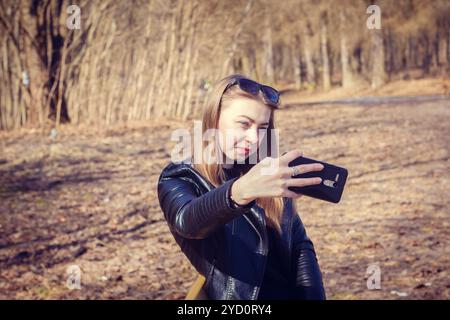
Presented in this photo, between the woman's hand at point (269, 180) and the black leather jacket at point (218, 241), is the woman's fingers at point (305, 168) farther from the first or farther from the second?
the black leather jacket at point (218, 241)

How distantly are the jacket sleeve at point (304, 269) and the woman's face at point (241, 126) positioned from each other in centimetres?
40

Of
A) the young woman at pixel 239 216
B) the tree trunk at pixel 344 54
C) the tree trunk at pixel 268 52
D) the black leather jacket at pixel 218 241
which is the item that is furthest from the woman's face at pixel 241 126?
the tree trunk at pixel 344 54

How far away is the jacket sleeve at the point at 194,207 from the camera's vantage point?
160cm

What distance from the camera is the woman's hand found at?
1.51 meters

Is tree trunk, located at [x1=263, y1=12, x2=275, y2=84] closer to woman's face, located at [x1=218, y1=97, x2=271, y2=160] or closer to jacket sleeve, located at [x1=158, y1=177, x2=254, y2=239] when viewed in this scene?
woman's face, located at [x1=218, y1=97, x2=271, y2=160]

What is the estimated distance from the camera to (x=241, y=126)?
197cm

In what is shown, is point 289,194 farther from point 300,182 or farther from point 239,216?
point 239,216

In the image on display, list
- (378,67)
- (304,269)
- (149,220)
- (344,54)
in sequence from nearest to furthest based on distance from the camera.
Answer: (304,269)
(149,220)
(378,67)
(344,54)

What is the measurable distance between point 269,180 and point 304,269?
2.55 feet

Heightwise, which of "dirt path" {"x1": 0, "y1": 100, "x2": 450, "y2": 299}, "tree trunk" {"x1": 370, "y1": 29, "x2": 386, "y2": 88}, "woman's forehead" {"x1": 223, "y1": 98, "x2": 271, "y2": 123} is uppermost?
"woman's forehead" {"x1": 223, "y1": 98, "x2": 271, "y2": 123}

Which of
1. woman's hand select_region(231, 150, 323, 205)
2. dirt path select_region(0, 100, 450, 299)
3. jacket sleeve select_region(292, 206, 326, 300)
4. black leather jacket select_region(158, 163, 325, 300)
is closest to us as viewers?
woman's hand select_region(231, 150, 323, 205)

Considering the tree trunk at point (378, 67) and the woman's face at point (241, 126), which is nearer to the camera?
the woman's face at point (241, 126)

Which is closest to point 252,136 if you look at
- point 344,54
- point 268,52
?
point 344,54

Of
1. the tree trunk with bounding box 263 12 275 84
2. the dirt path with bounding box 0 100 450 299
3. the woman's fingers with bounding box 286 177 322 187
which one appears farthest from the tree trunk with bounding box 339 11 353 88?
the woman's fingers with bounding box 286 177 322 187
